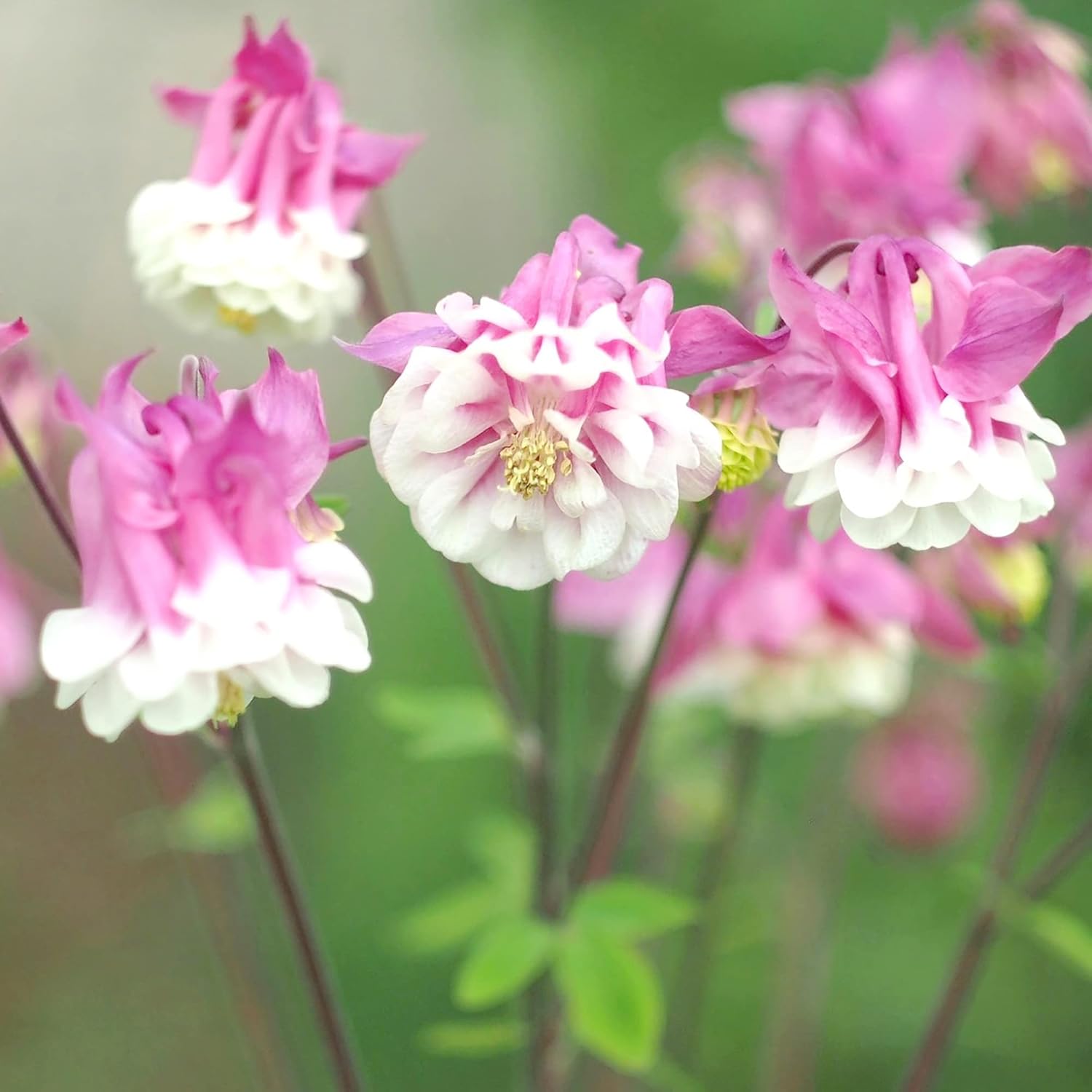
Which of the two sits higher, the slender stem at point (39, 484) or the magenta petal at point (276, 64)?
the magenta petal at point (276, 64)

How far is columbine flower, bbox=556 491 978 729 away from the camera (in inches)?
34.6

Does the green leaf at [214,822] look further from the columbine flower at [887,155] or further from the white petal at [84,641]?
the columbine flower at [887,155]

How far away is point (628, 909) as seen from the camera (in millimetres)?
744

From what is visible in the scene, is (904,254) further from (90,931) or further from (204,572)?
(90,931)

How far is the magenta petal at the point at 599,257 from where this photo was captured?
524 mm

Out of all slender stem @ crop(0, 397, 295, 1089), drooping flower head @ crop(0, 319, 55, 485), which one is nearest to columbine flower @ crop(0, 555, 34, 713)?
slender stem @ crop(0, 397, 295, 1089)

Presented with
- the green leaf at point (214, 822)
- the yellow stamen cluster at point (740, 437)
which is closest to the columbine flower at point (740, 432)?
the yellow stamen cluster at point (740, 437)

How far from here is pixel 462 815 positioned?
2127 millimetres

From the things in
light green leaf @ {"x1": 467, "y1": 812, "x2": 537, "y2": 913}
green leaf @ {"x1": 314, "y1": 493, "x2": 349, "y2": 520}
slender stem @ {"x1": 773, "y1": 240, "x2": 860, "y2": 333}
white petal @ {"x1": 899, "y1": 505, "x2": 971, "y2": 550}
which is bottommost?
light green leaf @ {"x1": 467, "y1": 812, "x2": 537, "y2": 913}

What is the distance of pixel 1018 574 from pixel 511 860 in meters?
0.50

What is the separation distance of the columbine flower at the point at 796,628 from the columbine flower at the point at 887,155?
214 millimetres

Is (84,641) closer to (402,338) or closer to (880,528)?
(402,338)

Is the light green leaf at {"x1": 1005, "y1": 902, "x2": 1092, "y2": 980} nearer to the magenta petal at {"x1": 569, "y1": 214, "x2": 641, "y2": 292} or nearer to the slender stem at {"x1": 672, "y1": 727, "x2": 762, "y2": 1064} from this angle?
the slender stem at {"x1": 672, "y1": 727, "x2": 762, "y2": 1064}

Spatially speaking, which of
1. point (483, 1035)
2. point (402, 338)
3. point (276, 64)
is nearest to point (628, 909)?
point (483, 1035)
